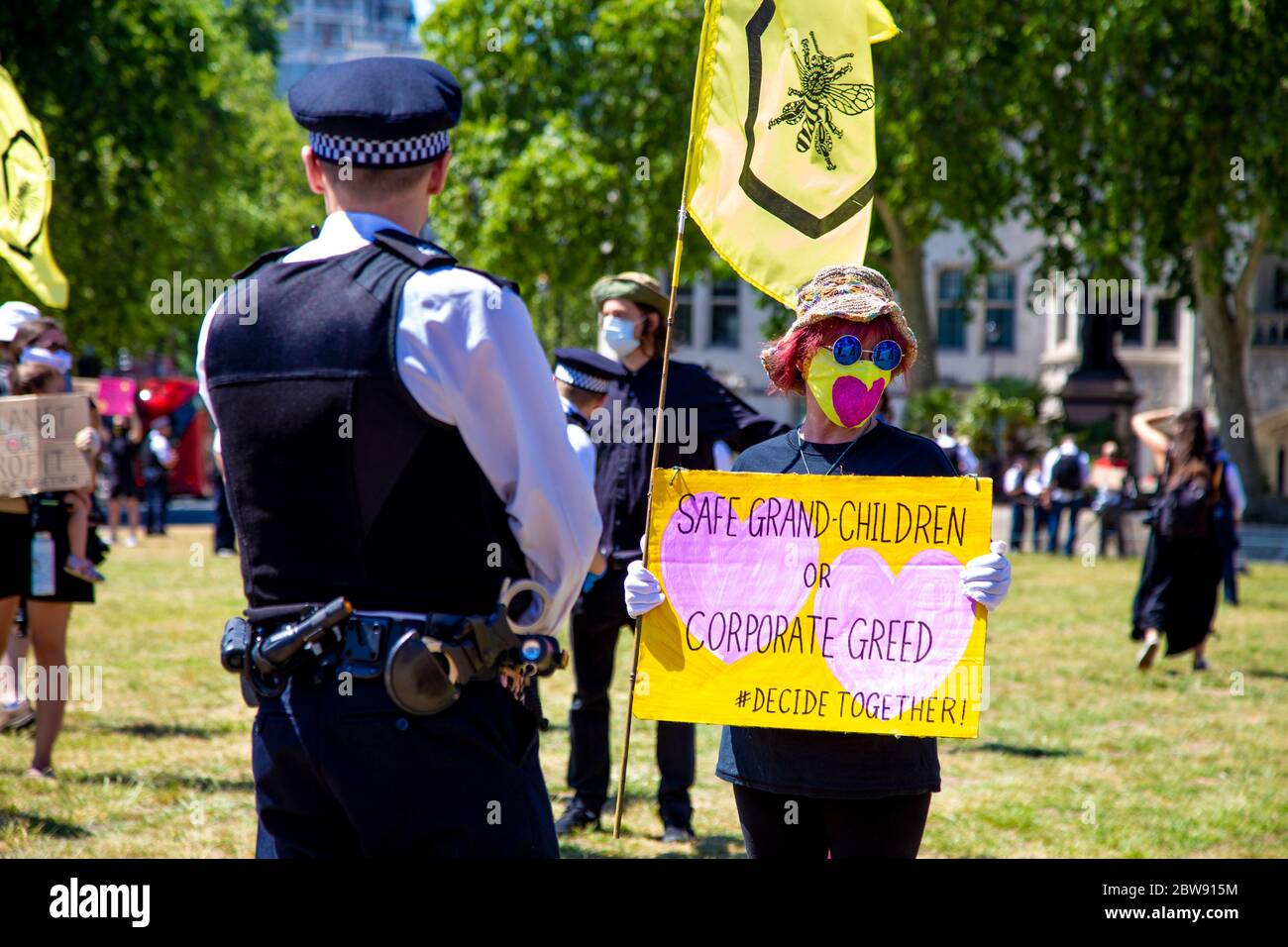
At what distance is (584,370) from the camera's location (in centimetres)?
624

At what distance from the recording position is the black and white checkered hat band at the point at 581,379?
6.24 metres

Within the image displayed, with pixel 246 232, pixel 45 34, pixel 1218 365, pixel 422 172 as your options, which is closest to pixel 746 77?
pixel 422 172

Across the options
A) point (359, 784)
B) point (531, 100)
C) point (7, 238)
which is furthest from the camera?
point (531, 100)

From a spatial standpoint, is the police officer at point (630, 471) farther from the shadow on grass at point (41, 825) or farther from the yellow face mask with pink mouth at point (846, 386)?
the yellow face mask with pink mouth at point (846, 386)

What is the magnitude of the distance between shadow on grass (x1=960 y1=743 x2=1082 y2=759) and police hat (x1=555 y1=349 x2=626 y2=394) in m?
3.42

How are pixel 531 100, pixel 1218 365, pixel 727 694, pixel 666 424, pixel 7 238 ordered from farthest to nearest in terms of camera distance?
pixel 531 100
pixel 1218 365
pixel 7 238
pixel 666 424
pixel 727 694

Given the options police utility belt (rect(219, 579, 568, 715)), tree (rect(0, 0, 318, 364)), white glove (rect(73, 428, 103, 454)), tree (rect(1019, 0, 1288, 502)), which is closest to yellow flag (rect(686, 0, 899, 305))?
police utility belt (rect(219, 579, 568, 715))

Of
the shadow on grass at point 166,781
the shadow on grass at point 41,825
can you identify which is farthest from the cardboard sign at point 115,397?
the shadow on grass at point 41,825

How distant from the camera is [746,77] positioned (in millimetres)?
4254

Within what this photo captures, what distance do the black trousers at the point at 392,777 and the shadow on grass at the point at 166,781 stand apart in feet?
14.7

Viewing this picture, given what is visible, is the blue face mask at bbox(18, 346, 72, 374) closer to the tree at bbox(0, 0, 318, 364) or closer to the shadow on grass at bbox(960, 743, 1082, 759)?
the shadow on grass at bbox(960, 743, 1082, 759)

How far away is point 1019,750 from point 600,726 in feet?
9.71
